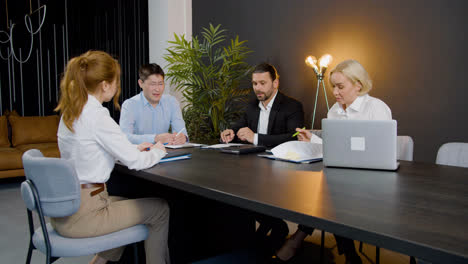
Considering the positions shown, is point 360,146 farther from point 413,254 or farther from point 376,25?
point 376,25

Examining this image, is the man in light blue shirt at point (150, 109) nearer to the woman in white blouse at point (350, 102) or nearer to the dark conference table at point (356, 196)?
the woman in white blouse at point (350, 102)

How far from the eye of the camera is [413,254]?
68 cm

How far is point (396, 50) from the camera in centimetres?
342

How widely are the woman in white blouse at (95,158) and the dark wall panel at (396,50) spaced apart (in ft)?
9.10

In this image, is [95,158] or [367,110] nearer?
[95,158]

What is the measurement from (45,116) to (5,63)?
1100 mm

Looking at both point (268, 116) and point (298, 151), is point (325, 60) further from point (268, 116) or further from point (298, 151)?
point (298, 151)

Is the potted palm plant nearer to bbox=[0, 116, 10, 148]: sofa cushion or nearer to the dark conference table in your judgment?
the dark conference table

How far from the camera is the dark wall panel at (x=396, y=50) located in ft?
10.1

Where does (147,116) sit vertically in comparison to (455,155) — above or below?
above

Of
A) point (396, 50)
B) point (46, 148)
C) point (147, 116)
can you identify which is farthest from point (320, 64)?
point (46, 148)

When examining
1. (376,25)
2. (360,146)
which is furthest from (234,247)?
(376,25)

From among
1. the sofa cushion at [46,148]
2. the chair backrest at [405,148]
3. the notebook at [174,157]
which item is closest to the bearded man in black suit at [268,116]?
the notebook at [174,157]

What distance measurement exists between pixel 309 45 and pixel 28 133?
4.54 m
